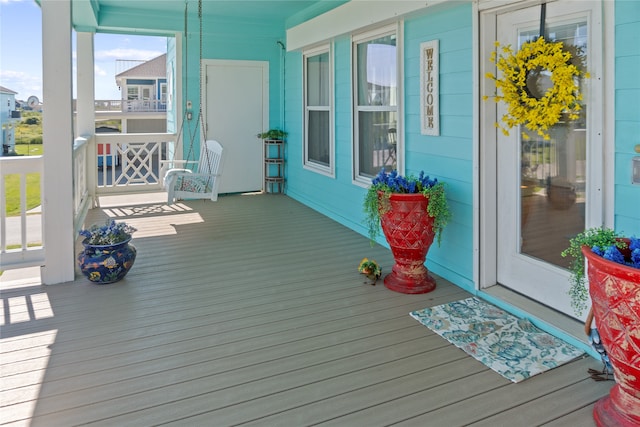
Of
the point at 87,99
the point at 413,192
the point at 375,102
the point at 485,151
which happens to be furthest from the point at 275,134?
the point at 485,151

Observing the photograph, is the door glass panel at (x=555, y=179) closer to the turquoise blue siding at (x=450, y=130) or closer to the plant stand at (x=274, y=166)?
the turquoise blue siding at (x=450, y=130)

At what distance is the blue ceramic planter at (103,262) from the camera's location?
11.3ft

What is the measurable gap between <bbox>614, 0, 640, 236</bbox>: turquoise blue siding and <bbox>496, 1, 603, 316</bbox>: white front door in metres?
0.09

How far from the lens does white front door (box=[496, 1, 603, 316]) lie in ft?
8.07

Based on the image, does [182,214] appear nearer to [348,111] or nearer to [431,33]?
[348,111]

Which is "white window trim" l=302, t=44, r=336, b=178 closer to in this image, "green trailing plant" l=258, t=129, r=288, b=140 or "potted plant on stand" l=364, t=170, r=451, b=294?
"green trailing plant" l=258, t=129, r=288, b=140

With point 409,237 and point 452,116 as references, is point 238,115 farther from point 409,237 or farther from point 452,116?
point 409,237

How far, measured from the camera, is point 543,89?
276 cm

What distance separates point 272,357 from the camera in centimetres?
247

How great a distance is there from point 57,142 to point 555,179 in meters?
3.33

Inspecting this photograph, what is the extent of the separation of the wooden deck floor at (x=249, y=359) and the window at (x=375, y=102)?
123 centimetres

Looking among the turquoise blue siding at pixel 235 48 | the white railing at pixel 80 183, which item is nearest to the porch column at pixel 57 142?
the white railing at pixel 80 183

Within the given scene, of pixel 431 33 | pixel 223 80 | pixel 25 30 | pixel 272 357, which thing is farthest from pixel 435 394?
pixel 223 80

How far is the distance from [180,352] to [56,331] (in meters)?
0.82
